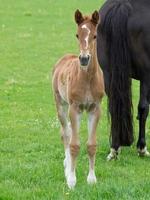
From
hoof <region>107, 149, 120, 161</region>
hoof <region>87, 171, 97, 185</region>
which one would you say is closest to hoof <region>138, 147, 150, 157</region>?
hoof <region>107, 149, 120, 161</region>

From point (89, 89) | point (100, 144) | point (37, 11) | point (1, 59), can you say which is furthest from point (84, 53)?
point (37, 11)

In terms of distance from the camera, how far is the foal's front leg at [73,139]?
6.18 m

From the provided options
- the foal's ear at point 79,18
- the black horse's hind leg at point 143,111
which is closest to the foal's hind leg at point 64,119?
the foal's ear at point 79,18

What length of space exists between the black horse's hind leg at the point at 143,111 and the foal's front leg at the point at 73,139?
76.0 inches

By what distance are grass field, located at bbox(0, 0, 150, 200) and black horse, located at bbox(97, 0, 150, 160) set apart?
1.49 feet

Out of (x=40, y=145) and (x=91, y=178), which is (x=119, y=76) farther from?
(x=91, y=178)

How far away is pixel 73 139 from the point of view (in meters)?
6.25

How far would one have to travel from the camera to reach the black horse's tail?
7.77 m

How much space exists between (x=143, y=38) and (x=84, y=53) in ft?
7.92

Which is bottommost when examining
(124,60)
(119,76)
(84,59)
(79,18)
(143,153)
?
(143,153)

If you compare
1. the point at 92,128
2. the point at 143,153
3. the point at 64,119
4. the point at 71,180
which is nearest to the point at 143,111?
the point at 143,153

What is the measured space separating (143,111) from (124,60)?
2.61 ft

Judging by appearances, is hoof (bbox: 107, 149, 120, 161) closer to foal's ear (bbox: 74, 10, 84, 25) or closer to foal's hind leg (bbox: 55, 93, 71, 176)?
foal's hind leg (bbox: 55, 93, 71, 176)

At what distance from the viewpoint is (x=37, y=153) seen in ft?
26.0
